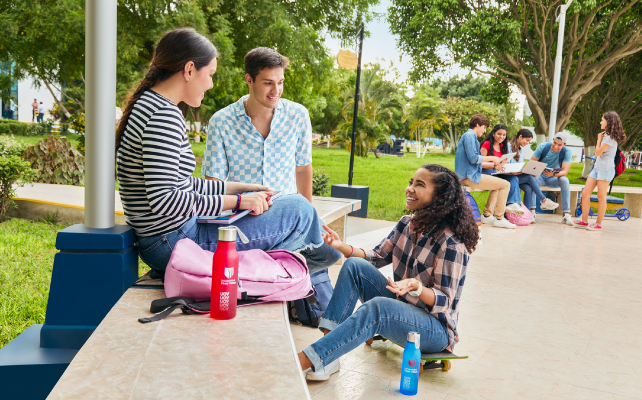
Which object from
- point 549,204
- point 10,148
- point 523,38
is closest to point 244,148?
point 10,148

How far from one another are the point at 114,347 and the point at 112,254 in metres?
0.75

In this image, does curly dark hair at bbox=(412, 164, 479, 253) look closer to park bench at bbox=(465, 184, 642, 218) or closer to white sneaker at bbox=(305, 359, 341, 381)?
white sneaker at bbox=(305, 359, 341, 381)

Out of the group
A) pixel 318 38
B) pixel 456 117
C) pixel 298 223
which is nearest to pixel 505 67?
pixel 318 38

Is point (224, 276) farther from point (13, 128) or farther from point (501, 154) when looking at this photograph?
point (13, 128)

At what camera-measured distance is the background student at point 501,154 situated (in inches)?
331

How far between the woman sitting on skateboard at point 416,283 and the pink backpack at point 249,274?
0.47 meters

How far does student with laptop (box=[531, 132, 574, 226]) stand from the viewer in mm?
9117

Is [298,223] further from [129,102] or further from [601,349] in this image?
[601,349]

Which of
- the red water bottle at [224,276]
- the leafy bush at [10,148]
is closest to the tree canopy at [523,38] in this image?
the leafy bush at [10,148]

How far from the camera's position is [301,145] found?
3.65 metres

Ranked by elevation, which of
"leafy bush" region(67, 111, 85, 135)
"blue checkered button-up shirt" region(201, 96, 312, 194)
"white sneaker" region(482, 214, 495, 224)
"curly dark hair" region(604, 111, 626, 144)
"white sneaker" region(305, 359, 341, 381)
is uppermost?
"curly dark hair" region(604, 111, 626, 144)

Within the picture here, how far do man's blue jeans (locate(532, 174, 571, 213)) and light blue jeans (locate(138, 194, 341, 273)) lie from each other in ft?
26.1

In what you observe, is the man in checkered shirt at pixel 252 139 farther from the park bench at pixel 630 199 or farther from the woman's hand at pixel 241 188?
the park bench at pixel 630 199

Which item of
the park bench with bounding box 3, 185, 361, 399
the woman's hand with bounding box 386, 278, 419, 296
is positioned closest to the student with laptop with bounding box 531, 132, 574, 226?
the woman's hand with bounding box 386, 278, 419, 296
